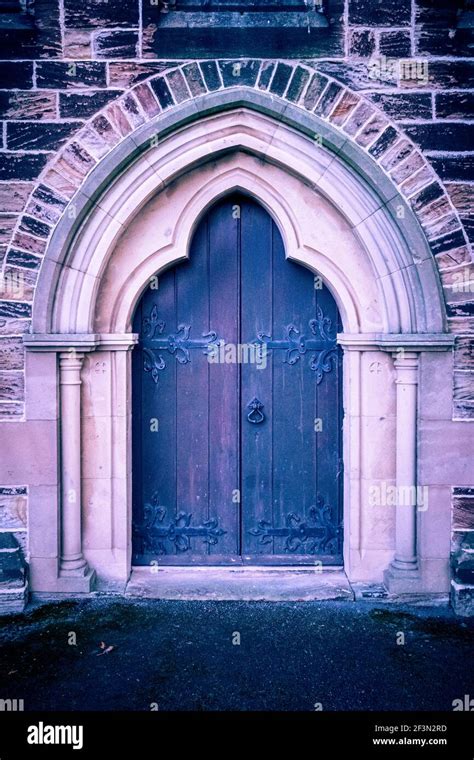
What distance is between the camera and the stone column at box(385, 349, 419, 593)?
374 cm

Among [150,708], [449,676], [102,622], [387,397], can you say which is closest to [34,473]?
[102,622]

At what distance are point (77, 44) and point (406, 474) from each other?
120 inches

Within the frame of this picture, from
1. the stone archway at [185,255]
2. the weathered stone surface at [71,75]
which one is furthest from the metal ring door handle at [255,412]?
the weathered stone surface at [71,75]

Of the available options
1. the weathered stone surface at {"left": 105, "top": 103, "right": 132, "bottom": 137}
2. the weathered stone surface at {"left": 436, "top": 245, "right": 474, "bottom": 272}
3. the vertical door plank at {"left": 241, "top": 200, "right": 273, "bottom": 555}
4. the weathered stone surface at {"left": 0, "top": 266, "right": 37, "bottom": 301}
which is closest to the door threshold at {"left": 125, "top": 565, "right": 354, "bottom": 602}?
the vertical door plank at {"left": 241, "top": 200, "right": 273, "bottom": 555}

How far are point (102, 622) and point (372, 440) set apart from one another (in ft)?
5.98

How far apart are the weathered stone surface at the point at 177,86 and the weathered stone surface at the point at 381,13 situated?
3.28 ft

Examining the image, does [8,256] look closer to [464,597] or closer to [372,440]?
[372,440]

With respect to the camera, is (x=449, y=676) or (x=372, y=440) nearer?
(x=449, y=676)

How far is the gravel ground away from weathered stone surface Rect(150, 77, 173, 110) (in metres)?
2.83

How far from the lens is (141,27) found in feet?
12.0

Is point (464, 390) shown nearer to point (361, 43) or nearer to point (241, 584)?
point (241, 584)

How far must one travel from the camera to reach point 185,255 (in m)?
3.91

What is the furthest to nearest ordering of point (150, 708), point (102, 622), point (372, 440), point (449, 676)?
1. point (372, 440)
2. point (102, 622)
3. point (449, 676)
4. point (150, 708)

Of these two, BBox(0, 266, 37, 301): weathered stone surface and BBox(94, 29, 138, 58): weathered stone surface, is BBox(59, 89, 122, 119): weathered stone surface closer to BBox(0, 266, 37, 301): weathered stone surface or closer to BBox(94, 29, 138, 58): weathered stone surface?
BBox(94, 29, 138, 58): weathered stone surface
